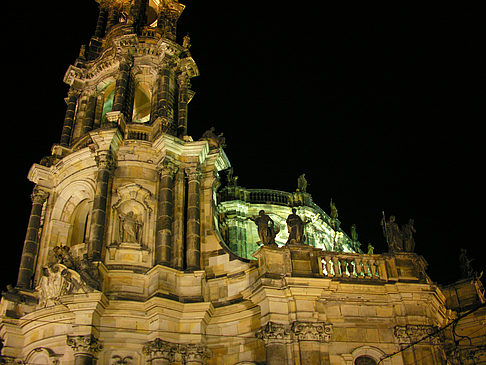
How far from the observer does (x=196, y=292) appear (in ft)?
59.9

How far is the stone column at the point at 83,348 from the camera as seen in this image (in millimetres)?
16047

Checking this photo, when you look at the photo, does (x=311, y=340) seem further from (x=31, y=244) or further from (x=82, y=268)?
(x=31, y=244)

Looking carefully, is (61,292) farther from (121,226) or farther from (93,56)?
(93,56)

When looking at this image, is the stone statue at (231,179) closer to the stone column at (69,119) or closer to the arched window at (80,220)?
the stone column at (69,119)

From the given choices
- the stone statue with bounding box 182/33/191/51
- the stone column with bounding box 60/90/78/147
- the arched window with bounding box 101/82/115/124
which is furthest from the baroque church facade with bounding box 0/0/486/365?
the stone statue with bounding box 182/33/191/51

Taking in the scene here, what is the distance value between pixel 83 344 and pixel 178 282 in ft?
12.8

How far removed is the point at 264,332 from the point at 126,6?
22268 mm

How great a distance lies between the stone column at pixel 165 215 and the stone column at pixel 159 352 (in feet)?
9.56

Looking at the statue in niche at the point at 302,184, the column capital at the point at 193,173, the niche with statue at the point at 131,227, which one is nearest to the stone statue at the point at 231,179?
the statue in niche at the point at 302,184

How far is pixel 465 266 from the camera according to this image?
867 inches

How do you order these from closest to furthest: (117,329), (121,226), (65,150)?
(117,329)
(121,226)
(65,150)

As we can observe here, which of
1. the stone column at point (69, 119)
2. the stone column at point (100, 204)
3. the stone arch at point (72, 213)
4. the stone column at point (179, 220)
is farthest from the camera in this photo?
the stone column at point (69, 119)

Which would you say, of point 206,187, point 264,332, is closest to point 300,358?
point 264,332

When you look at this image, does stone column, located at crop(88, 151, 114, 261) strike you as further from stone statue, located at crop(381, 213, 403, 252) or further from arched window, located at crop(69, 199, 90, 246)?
stone statue, located at crop(381, 213, 403, 252)
